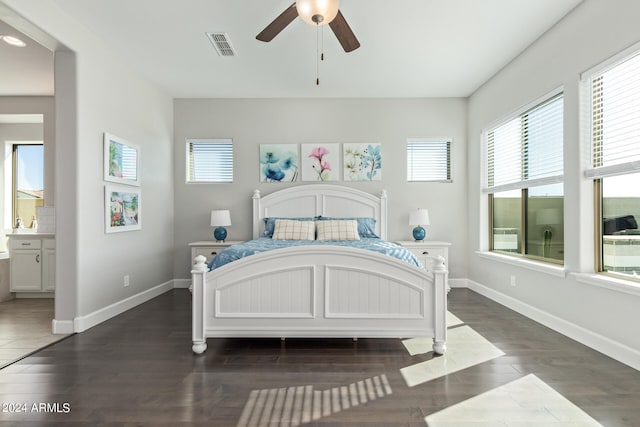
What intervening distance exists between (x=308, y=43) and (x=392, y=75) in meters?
1.38

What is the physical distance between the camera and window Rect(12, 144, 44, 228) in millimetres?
5801

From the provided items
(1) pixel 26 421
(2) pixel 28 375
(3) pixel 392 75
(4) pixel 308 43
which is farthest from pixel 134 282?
(3) pixel 392 75

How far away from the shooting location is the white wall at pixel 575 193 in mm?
2682

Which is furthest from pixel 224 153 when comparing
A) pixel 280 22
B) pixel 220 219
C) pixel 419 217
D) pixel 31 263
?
pixel 280 22

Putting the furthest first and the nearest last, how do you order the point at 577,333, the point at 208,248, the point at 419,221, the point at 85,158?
the point at 419,221 → the point at 208,248 → the point at 85,158 → the point at 577,333

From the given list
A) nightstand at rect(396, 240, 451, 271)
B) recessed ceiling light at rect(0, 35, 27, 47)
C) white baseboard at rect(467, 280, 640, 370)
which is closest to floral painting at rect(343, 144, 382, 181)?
nightstand at rect(396, 240, 451, 271)

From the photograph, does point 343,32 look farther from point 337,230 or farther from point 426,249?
point 426,249

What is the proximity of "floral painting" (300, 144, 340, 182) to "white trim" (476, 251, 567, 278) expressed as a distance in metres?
2.48

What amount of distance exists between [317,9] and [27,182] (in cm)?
600

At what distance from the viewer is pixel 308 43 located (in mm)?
3801

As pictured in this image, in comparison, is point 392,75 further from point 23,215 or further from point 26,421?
point 23,215

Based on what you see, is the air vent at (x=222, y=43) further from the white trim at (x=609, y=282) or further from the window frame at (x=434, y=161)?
the white trim at (x=609, y=282)

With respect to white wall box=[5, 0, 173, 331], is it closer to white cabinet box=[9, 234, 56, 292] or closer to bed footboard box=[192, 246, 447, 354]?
white cabinet box=[9, 234, 56, 292]

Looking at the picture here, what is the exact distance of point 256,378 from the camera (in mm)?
2428
